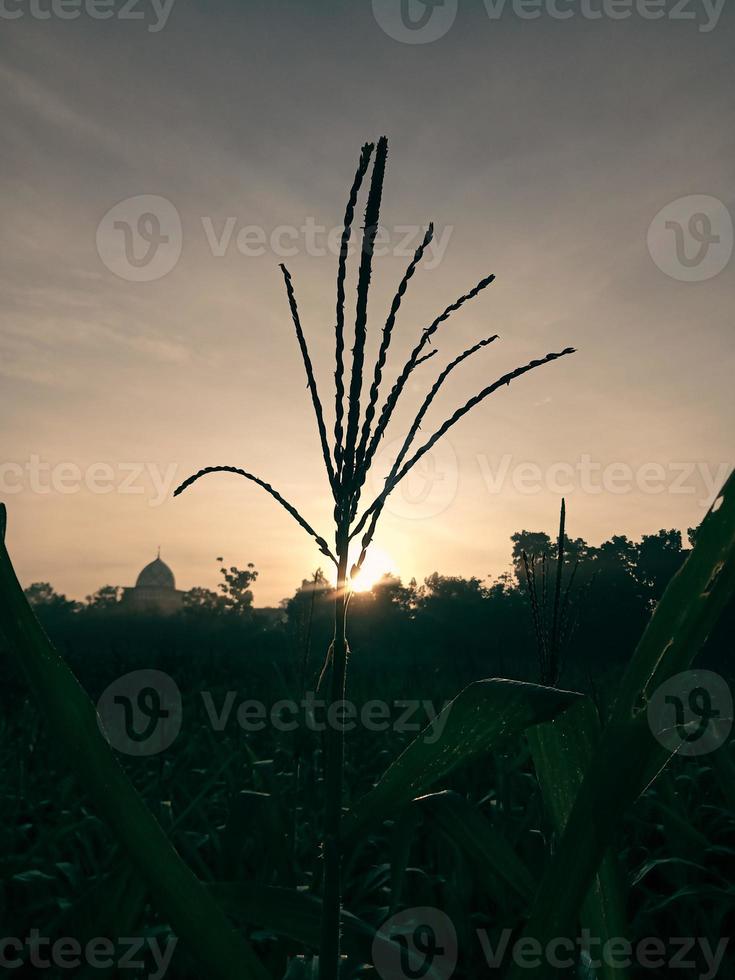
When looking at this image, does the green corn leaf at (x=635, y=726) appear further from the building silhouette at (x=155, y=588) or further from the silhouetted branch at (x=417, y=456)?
the building silhouette at (x=155, y=588)

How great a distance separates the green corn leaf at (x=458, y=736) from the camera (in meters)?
0.89

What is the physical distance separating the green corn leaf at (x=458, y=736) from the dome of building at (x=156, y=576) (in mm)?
95865

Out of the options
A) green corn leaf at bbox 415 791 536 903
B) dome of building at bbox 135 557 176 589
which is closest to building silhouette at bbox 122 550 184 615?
dome of building at bbox 135 557 176 589

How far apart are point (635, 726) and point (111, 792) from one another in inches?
26.2

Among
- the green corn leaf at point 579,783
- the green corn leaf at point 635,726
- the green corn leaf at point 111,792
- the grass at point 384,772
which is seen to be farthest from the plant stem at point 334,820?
the green corn leaf at point 579,783

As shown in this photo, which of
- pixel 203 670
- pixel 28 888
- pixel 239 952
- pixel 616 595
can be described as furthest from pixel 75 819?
pixel 616 595

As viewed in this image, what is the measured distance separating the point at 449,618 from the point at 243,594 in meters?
60.6

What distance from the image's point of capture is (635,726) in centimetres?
81

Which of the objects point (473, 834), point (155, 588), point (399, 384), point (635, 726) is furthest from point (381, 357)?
point (155, 588)

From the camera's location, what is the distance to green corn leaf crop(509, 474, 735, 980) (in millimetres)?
807

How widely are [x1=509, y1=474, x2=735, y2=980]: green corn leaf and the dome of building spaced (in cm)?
9598

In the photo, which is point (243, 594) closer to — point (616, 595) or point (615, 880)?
Result: point (616, 595)

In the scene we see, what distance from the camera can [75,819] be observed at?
3768 mm

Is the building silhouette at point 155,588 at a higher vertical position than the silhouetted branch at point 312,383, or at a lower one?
higher
